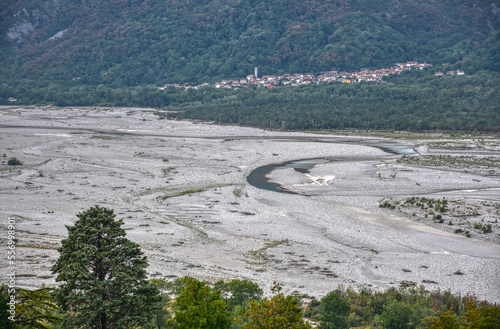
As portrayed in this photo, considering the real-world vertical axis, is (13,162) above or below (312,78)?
below

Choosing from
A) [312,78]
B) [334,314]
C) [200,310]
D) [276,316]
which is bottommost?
[334,314]

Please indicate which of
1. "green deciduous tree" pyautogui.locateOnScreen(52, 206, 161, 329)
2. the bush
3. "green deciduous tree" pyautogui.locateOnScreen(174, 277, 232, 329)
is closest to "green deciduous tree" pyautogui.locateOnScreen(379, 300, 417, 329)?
"green deciduous tree" pyautogui.locateOnScreen(174, 277, 232, 329)

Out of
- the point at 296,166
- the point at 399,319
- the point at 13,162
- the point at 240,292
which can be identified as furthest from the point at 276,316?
the point at 13,162

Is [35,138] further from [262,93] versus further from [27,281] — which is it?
[262,93]

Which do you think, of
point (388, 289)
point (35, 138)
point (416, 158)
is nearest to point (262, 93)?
point (35, 138)

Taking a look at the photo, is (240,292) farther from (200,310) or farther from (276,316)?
(276,316)

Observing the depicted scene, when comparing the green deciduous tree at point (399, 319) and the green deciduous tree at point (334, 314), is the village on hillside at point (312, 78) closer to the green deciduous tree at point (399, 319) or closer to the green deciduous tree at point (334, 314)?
the green deciduous tree at point (399, 319)

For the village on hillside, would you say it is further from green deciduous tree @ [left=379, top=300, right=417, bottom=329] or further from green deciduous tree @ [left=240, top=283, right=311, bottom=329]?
green deciduous tree @ [left=240, top=283, right=311, bottom=329]

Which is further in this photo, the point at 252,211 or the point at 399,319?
the point at 252,211
